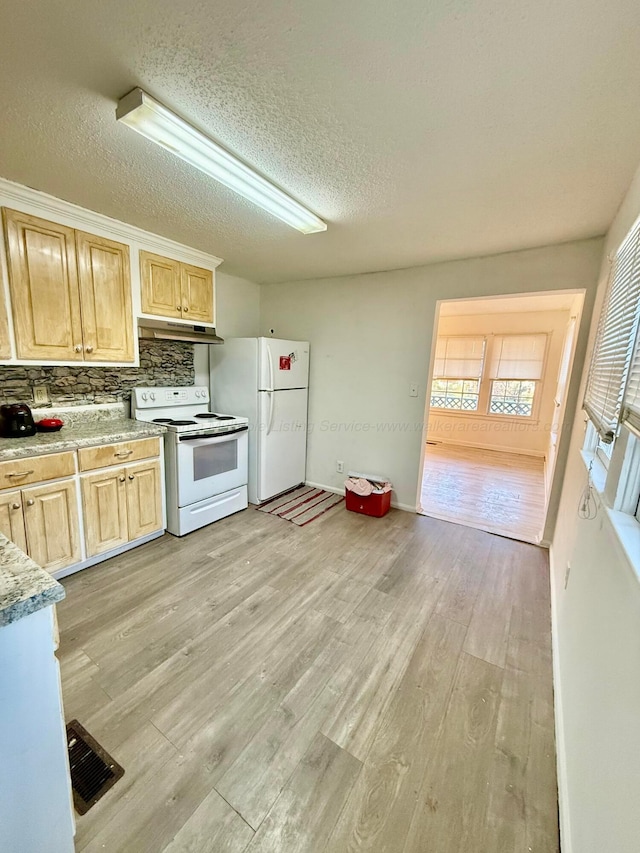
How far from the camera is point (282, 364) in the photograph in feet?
11.5

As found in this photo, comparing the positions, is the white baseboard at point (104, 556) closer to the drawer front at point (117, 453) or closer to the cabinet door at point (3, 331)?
the drawer front at point (117, 453)

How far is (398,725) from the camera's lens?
1.42m

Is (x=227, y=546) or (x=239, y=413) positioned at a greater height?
(x=239, y=413)

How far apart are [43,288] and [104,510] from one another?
4.93 ft

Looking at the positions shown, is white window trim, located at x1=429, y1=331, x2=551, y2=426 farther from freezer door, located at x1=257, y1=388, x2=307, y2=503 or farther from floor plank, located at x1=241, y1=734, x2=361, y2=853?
floor plank, located at x1=241, y1=734, x2=361, y2=853

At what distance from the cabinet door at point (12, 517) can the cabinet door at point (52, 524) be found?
1.0 inches

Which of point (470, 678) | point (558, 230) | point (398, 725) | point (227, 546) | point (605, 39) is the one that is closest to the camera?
point (605, 39)

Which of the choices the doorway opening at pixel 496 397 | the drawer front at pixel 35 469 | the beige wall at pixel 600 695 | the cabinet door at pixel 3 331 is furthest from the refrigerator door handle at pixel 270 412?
the beige wall at pixel 600 695

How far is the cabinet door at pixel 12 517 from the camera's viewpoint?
1897mm

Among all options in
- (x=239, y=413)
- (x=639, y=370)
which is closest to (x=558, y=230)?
(x=639, y=370)

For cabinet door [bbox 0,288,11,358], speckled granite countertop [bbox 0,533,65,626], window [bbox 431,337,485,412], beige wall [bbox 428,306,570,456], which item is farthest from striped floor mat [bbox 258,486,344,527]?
window [bbox 431,337,485,412]

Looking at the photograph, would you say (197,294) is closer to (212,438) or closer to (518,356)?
(212,438)

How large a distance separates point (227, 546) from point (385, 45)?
2869mm

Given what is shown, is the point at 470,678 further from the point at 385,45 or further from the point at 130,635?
the point at 385,45
